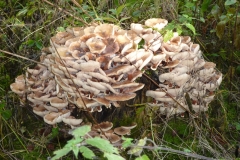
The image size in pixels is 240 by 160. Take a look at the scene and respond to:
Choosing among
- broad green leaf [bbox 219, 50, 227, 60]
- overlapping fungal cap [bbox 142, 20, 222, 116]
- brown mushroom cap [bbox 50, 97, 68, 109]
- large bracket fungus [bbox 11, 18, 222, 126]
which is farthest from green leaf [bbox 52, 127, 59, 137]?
broad green leaf [bbox 219, 50, 227, 60]

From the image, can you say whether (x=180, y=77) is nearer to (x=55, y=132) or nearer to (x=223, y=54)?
(x=55, y=132)

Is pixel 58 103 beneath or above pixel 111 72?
beneath


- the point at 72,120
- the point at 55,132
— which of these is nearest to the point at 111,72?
the point at 72,120

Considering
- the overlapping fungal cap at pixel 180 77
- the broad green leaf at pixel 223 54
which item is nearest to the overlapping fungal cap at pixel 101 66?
the overlapping fungal cap at pixel 180 77

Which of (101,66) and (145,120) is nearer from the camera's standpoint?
(101,66)

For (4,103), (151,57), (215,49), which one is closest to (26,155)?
(4,103)

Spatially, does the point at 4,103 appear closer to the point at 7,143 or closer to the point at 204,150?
the point at 7,143

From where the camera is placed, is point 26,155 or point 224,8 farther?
point 224,8

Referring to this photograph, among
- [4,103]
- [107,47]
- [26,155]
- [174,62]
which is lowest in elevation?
[26,155]

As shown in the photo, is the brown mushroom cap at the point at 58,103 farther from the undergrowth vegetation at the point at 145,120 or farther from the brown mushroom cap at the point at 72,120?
the undergrowth vegetation at the point at 145,120
